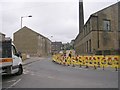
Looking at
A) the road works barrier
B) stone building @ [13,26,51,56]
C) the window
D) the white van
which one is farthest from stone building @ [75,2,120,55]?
stone building @ [13,26,51,56]

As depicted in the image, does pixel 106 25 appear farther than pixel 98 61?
Yes

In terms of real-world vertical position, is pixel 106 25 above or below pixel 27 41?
above

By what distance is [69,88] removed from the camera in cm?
960

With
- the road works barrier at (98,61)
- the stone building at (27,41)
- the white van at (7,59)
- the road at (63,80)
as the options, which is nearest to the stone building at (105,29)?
the road works barrier at (98,61)

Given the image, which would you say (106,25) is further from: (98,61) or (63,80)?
(63,80)

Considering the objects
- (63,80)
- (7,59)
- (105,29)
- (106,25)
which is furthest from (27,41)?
(63,80)

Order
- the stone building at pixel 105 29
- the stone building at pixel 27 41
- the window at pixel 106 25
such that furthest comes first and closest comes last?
the stone building at pixel 27 41, the window at pixel 106 25, the stone building at pixel 105 29

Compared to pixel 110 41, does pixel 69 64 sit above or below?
below

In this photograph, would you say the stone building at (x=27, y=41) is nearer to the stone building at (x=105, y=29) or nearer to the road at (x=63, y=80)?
the stone building at (x=105, y=29)

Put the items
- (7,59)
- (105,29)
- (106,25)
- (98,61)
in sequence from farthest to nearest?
(106,25), (105,29), (98,61), (7,59)

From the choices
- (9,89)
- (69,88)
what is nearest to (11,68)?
(9,89)

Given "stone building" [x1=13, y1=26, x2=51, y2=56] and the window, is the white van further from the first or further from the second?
"stone building" [x1=13, y1=26, x2=51, y2=56]

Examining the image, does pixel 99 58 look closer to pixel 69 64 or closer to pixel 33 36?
pixel 69 64

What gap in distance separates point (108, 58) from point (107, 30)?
81.3 ft
